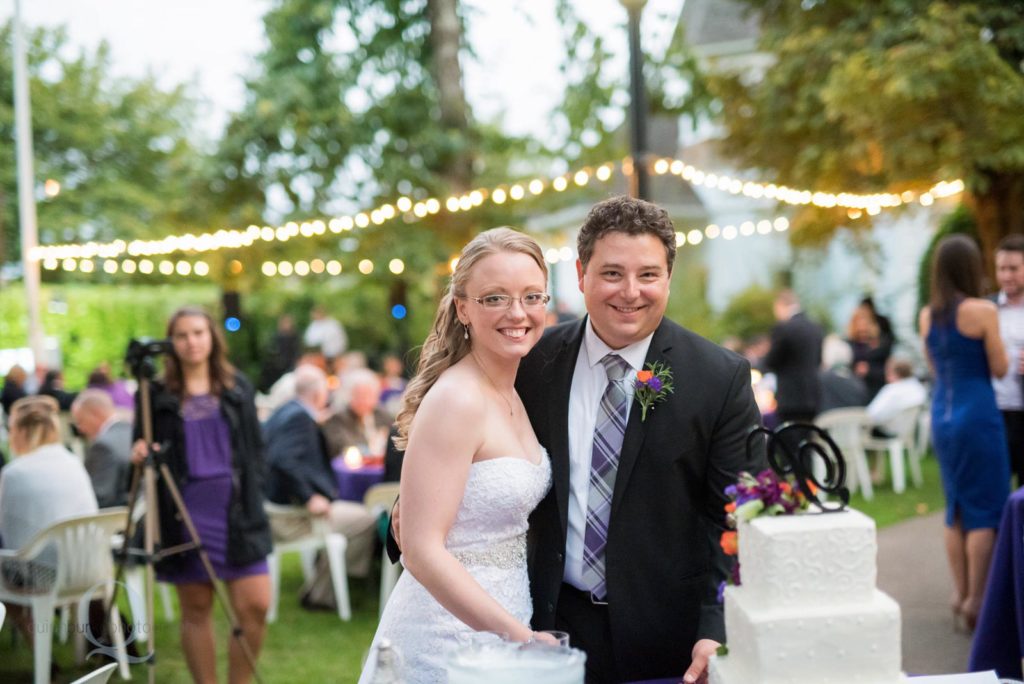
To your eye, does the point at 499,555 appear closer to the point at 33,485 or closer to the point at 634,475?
the point at 634,475

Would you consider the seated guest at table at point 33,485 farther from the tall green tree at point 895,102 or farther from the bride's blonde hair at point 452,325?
the tall green tree at point 895,102

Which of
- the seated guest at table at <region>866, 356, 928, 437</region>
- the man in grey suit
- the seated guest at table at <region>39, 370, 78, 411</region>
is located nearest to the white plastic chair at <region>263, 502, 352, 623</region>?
the man in grey suit

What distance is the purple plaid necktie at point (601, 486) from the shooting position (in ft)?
8.21

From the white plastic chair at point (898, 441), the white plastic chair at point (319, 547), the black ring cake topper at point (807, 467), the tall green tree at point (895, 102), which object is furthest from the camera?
the tall green tree at point (895, 102)

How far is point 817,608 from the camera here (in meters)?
1.90

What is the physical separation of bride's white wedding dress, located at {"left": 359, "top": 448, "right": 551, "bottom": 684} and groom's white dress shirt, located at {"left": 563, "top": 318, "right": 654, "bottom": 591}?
0.29 ft

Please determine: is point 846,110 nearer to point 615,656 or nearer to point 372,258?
point 372,258

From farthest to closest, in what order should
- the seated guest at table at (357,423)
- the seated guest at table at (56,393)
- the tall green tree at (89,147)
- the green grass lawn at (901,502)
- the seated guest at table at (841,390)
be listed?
the tall green tree at (89,147)
the seated guest at table at (841,390)
the seated guest at table at (56,393)
the green grass lawn at (901,502)
the seated guest at table at (357,423)

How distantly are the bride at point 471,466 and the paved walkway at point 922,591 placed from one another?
3.65 meters

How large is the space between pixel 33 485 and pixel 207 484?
4.39 ft

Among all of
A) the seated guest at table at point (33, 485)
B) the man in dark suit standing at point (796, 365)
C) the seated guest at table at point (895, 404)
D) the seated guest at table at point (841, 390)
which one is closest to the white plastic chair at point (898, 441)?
the seated guest at table at point (895, 404)

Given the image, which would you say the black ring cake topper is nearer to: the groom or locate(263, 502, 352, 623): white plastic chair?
the groom

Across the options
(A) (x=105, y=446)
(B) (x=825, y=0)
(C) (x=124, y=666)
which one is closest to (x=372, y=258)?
(B) (x=825, y=0)

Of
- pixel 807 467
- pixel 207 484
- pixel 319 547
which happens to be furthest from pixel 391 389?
pixel 807 467
